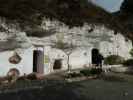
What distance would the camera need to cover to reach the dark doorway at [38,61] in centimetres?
2083

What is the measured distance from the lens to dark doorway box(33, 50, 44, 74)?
20828 mm

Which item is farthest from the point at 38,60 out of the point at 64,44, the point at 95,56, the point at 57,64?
the point at 95,56

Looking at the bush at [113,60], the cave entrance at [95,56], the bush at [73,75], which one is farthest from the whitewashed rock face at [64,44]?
the bush at [73,75]

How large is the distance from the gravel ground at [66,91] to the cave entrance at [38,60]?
3.55 metres

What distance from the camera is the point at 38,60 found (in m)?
21.0

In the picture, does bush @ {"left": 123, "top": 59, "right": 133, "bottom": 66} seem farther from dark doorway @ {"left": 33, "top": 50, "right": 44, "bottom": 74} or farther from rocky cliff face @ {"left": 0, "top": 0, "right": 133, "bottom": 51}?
dark doorway @ {"left": 33, "top": 50, "right": 44, "bottom": 74}

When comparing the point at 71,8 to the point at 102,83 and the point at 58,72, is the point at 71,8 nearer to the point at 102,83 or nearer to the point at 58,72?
the point at 58,72

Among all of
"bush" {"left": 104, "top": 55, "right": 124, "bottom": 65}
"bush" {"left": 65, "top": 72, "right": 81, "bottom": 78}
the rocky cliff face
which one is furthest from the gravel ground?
"bush" {"left": 104, "top": 55, "right": 124, "bottom": 65}

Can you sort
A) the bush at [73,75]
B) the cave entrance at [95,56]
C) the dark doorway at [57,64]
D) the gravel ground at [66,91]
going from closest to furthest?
the gravel ground at [66,91], the bush at [73,75], the dark doorway at [57,64], the cave entrance at [95,56]

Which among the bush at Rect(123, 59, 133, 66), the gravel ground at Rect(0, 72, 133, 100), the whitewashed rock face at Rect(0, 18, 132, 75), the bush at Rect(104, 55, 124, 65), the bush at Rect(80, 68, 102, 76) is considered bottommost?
the gravel ground at Rect(0, 72, 133, 100)

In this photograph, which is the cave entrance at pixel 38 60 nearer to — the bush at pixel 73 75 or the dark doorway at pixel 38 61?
the dark doorway at pixel 38 61

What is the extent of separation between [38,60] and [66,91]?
705cm

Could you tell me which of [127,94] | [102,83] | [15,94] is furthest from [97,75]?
[15,94]

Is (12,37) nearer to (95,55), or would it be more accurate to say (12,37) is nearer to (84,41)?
(84,41)
